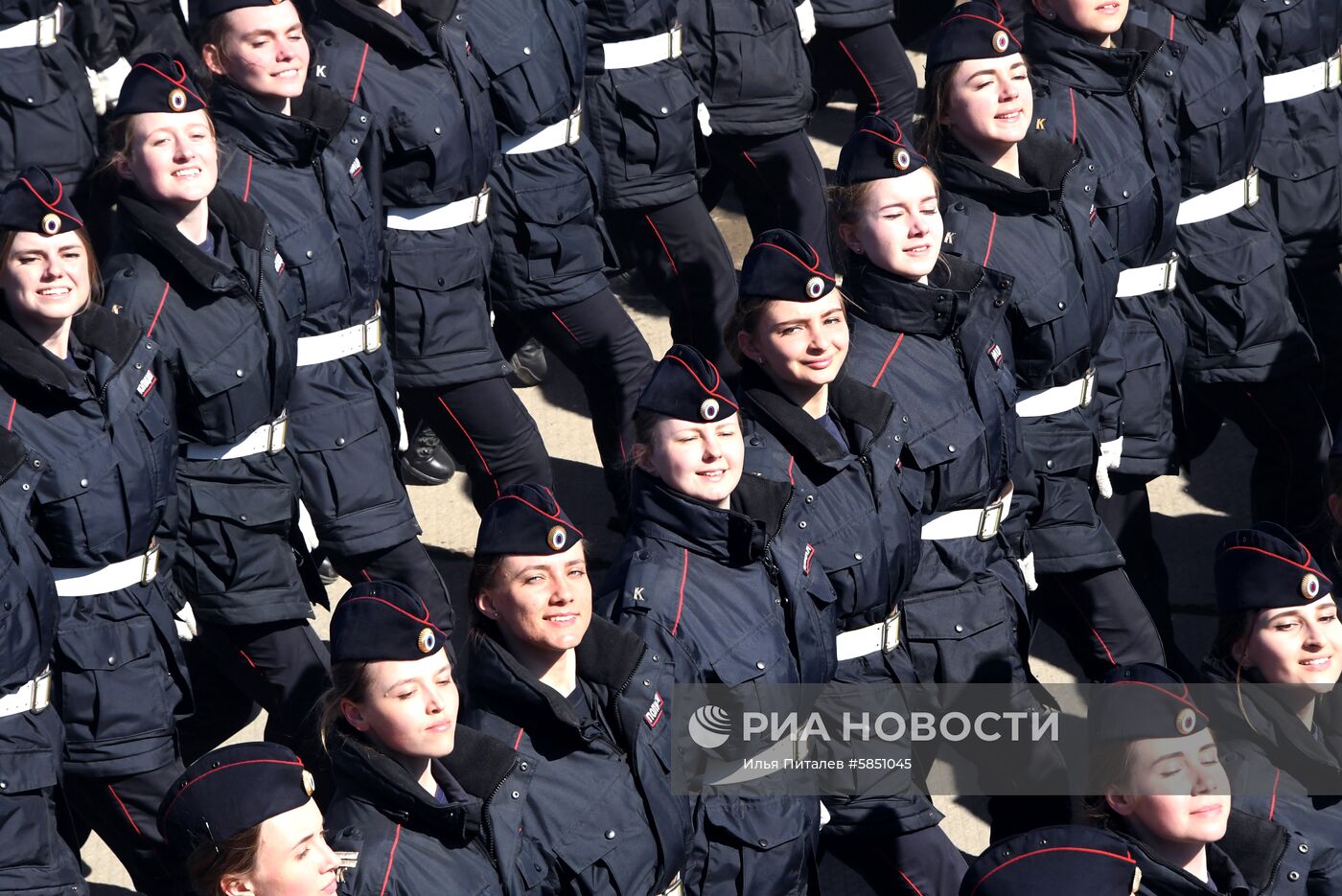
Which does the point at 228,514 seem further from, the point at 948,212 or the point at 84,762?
the point at 948,212

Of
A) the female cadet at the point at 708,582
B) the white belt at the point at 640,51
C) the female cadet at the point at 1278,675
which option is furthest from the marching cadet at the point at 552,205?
the female cadet at the point at 1278,675

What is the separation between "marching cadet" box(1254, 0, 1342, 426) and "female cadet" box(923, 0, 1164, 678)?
1.13m

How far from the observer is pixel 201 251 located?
549 cm

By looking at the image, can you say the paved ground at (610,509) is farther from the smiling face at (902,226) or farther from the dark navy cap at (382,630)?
the dark navy cap at (382,630)

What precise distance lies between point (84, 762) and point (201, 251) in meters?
1.12

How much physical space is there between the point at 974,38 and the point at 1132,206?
0.71m

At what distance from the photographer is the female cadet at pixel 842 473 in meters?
5.37

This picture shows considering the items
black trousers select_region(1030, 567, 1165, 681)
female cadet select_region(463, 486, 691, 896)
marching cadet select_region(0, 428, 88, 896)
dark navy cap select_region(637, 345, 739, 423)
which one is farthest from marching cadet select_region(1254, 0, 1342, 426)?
marching cadet select_region(0, 428, 88, 896)

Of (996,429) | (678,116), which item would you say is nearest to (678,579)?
(996,429)

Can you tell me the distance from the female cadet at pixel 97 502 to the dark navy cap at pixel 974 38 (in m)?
1.94

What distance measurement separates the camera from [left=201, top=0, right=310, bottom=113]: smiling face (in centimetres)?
571

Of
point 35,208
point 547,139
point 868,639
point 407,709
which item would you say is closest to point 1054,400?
point 868,639

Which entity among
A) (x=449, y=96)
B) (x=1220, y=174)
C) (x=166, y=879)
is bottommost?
(x=166, y=879)

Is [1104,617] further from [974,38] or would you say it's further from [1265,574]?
[974,38]
